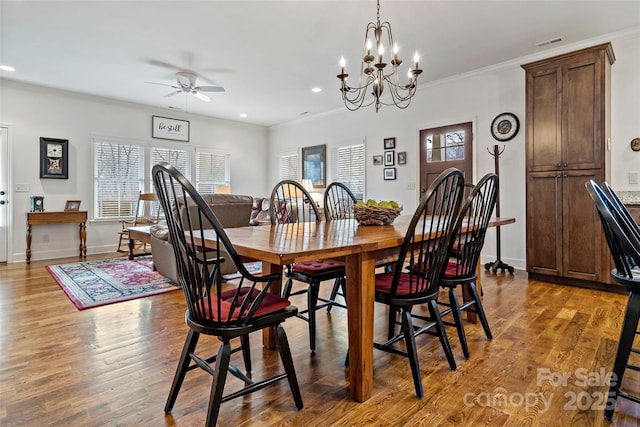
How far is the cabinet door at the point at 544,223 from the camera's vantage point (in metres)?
3.62

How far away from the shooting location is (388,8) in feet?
10.1

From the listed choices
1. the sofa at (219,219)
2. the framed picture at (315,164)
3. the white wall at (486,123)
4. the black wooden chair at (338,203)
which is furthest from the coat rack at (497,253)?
the framed picture at (315,164)

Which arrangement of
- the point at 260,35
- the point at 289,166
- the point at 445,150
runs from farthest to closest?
the point at 289,166
the point at 445,150
the point at 260,35

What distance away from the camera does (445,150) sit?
501 centimetres

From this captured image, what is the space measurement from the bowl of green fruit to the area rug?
2.30m

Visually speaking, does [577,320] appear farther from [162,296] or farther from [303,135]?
[303,135]

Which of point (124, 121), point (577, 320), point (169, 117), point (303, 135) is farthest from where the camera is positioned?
point (303, 135)

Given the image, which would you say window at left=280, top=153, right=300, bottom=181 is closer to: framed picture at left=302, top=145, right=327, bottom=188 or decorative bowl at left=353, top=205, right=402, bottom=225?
framed picture at left=302, top=145, right=327, bottom=188

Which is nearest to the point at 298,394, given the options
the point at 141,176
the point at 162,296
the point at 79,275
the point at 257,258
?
the point at 257,258

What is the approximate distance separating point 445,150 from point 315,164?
2819mm

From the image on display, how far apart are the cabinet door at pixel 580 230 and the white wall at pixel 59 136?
252 inches

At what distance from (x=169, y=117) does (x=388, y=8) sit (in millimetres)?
5032

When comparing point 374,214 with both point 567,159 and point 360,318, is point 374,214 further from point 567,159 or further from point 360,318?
point 567,159

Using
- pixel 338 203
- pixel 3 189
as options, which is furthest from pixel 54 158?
pixel 338 203
